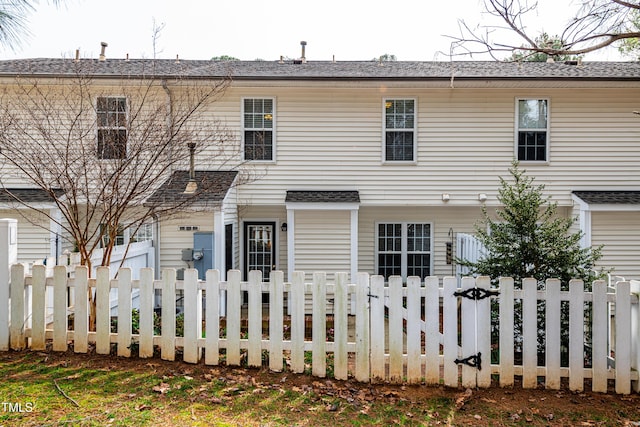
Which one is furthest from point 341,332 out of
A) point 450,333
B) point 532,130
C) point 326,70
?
point 532,130

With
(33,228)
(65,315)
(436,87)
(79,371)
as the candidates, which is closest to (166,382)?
(79,371)

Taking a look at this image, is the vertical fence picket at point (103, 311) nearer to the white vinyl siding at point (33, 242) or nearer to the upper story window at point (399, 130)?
the white vinyl siding at point (33, 242)

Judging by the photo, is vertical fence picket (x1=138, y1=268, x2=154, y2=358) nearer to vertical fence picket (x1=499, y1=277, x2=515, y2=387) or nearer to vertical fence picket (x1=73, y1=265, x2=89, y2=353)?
vertical fence picket (x1=73, y1=265, x2=89, y2=353)

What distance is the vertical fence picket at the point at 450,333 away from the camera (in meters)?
4.48

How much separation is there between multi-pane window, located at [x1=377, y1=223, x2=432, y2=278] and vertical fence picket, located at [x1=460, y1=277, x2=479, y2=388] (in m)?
6.87

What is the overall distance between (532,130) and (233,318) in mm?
8989

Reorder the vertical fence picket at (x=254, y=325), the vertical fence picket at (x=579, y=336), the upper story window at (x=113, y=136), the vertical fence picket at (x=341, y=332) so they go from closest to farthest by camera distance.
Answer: the vertical fence picket at (x=579, y=336) → the vertical fence picket at (x=341, y=332) → the vertical fence picket at (x=254, y=325) → the upper story window at (x=113, y=136)

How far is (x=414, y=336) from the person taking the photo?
455 centimetres

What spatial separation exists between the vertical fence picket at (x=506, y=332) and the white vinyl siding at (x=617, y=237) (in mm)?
7154

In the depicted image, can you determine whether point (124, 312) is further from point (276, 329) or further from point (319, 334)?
point (319, 334)

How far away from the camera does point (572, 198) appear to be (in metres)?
10.3

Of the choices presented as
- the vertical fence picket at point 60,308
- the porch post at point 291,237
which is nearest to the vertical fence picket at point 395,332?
the vertical fence picket at point 60,308

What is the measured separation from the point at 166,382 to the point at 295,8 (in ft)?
27.9

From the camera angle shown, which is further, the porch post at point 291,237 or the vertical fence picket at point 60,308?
the porch post at point 291,237
